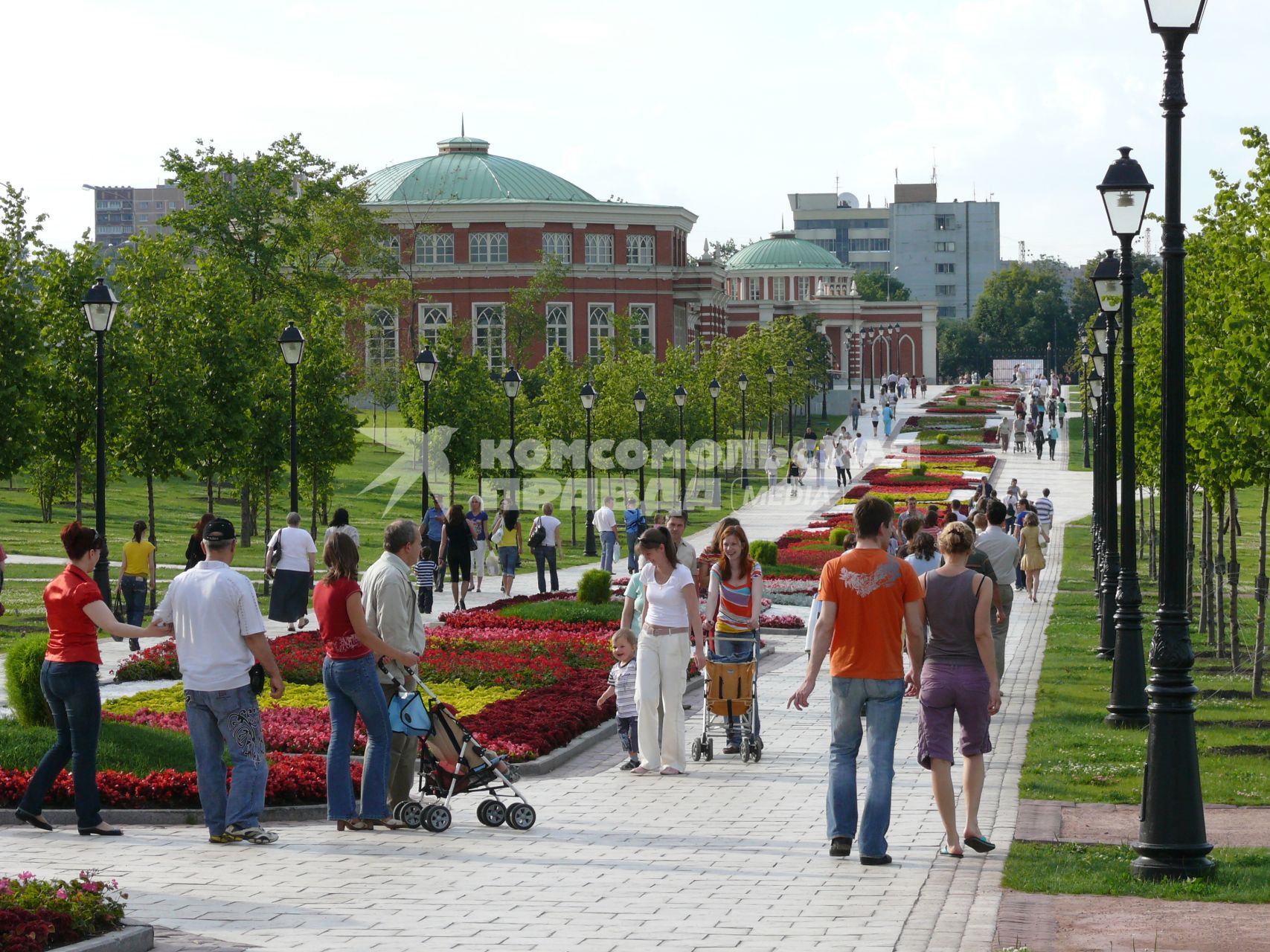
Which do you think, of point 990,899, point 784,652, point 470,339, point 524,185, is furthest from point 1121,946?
point 524,185

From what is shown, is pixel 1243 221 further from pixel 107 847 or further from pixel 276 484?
pixel 276 484

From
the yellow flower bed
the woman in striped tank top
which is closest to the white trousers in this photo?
the woman in striped tank top

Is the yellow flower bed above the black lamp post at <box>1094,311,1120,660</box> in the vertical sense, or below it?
below

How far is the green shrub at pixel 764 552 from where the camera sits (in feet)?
100

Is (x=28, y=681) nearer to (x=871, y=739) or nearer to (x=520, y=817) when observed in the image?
(x=520, y=817)

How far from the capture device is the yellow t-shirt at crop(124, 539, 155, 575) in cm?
2161

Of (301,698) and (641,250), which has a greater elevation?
(641,250)

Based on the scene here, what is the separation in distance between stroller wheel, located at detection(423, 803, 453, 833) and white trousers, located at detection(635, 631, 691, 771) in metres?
2.55

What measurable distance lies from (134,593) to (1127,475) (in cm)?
1312

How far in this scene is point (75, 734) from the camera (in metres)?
9.82

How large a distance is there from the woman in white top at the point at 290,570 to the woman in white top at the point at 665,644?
7.92m

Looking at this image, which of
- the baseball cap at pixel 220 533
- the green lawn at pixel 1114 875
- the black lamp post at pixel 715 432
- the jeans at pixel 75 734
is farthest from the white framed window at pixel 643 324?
the green lawn at pixel 1114 875

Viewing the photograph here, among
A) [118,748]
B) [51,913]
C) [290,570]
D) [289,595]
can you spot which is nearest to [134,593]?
[289,595]

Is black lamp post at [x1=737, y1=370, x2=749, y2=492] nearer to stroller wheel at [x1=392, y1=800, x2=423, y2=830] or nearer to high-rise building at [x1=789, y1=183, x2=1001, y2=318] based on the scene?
stroller wheel at [x1=392, y1=800, x2=423, y2=830]
